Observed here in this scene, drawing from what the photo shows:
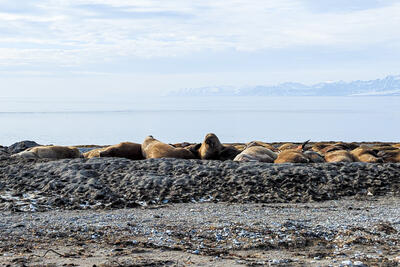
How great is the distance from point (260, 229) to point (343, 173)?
4.99 meters

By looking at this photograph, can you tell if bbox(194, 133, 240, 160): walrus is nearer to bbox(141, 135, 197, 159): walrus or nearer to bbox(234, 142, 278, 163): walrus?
bbox(141, 135, 197, 159): walrus

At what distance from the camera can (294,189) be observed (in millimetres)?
11117

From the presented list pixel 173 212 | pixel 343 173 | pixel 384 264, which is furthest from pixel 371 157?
pixel 384 264

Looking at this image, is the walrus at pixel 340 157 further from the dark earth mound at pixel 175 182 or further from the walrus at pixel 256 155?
the dark earth mound at pixel 175 182

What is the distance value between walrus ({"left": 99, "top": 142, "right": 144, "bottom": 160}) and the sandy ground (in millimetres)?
6353

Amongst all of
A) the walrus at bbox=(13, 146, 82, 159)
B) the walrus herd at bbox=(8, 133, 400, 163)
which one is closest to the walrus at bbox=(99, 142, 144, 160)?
the walrus herd at bbox=(8, 133, 400, 163)

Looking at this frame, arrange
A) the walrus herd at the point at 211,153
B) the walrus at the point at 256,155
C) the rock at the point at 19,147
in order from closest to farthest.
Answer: the walrus at the point at 256,155
the walrus herd at the point at 211,153
the rock at the point at 19,147

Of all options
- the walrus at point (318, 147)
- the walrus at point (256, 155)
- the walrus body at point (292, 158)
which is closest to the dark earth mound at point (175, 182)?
the walrus body at point (292, 158)

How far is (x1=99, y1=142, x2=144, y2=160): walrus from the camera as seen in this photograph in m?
15.9

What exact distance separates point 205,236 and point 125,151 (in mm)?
9221

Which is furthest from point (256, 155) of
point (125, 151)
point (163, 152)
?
point (125, 151)

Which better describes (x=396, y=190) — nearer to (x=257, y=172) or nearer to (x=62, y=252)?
(x=257, y=172)

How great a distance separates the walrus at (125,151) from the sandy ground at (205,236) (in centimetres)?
635

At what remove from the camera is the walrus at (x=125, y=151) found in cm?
1589
